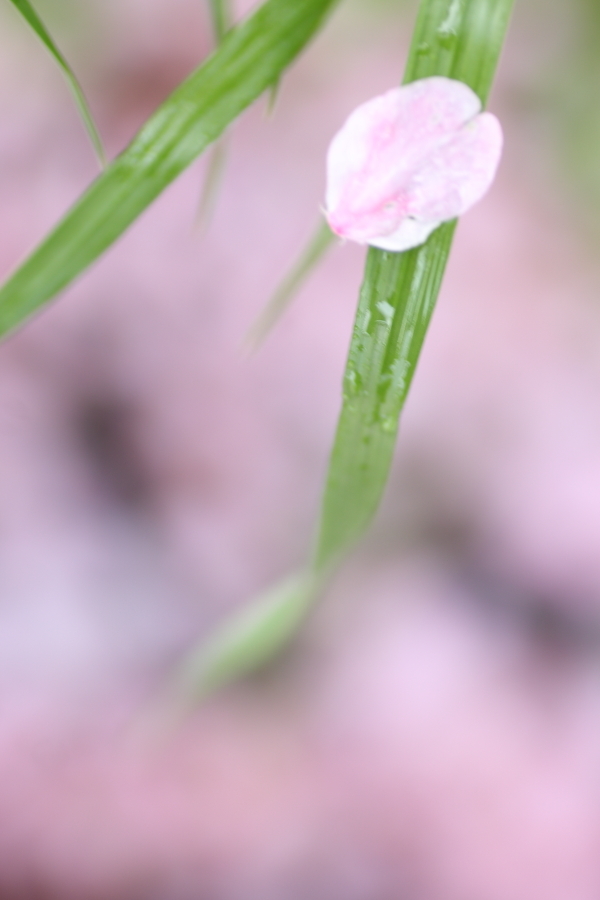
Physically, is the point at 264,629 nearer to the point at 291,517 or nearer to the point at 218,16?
the point at 218,16


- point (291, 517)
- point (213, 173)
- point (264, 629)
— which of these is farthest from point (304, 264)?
point (291, 517)

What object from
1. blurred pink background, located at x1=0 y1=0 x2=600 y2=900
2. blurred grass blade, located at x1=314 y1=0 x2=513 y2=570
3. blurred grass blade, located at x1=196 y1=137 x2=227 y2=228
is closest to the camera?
blurred grass blade, located at x1=314 y1=0 x2=513 y2=570

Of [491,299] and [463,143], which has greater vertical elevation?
[491,299]

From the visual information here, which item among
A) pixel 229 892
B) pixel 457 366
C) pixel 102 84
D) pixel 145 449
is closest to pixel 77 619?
pixel 145 449

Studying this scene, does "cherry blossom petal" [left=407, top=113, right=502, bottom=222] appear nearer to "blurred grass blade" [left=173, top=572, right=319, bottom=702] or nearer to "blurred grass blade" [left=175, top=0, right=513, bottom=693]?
"blurred grass blade" [left=175, top=0, right=513, bottom=693]

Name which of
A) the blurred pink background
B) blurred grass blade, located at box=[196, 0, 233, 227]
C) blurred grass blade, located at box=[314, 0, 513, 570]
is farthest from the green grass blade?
the blurred pink background

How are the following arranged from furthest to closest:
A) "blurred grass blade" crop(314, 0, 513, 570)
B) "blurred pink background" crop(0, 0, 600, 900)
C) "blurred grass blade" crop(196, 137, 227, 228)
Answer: "blurred pink background" crop(0, 0, 600, 900), "blurred grass blade" crop(196, 137, 227, 228), "blurred grass blade" crop(314, 0, 513, 570)

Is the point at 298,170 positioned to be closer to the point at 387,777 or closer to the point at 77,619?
the point at 77,619
